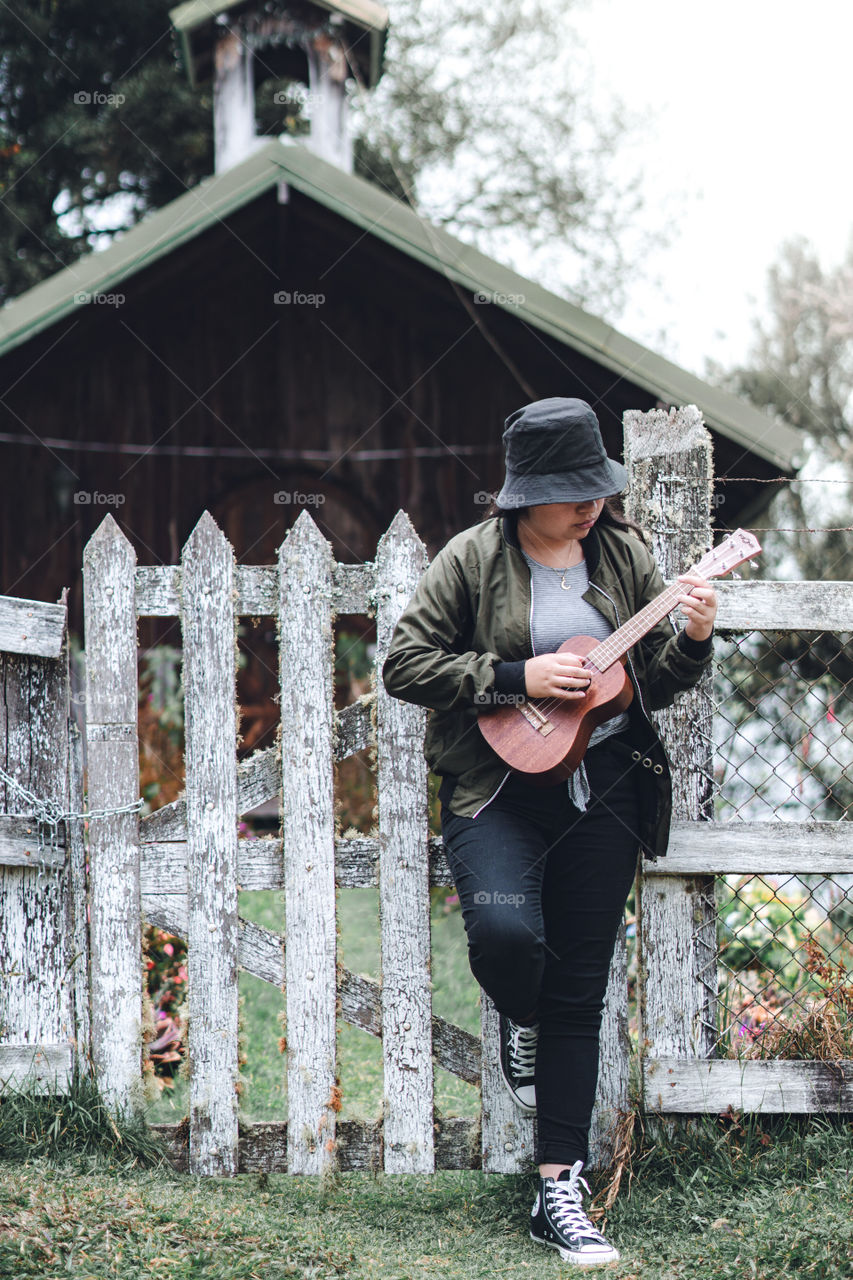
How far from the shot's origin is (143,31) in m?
16.6

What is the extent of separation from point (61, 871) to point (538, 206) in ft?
64.8

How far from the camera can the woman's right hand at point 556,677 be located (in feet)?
9.08

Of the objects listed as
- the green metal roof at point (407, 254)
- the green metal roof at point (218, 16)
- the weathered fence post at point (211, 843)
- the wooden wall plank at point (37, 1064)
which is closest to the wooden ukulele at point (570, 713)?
the weathered fence post at point (211, 843)

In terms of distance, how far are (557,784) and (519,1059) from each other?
2.41 feet

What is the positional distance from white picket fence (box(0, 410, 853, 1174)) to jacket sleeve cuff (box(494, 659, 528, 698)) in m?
0.54

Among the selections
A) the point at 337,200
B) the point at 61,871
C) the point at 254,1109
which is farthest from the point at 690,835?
the point at 337,200

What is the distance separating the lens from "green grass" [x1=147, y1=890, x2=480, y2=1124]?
405 cm

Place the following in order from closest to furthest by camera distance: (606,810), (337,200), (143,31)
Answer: (606,810) → (337,200) → (143,31)

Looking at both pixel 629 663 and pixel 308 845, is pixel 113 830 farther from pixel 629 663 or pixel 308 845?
pixel 629 663

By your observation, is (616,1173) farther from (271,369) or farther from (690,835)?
(271,369)
